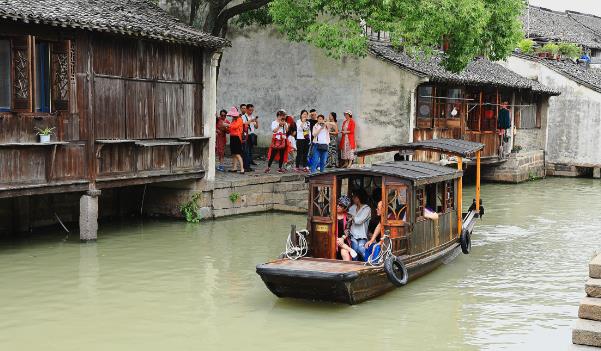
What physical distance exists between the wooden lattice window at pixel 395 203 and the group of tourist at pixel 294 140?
8155 millimetres

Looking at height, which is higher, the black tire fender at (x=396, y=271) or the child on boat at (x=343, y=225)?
the child on boat at (x=343, y=225)

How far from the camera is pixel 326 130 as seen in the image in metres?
21.0

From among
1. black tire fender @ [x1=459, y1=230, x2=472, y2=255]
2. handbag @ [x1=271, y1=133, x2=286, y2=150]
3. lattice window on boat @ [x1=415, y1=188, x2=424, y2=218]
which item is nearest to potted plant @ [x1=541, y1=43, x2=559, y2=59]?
handbag @ [x1=271, y1=133, x2=286, y2=150]

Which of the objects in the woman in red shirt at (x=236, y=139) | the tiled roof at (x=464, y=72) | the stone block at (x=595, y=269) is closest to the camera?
the stone block at (x=595, y=269)

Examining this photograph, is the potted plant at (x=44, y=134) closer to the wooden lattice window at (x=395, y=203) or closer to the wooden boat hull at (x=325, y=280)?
the wooden boat hull at (x=325, y=280)

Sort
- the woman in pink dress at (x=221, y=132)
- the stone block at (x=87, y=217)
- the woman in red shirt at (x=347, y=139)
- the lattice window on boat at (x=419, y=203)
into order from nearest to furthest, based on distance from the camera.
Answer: the lattice window on boat at (x=419, y=203) < the stone block at (x=87, y=217) < the woman in pink dress at (x=221, y=132) < the woman in red shirt at (x=347, y=139)

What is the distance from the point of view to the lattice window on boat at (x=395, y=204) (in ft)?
41.7

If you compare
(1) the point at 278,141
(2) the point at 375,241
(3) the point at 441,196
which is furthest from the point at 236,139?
(2) the point at 375,241

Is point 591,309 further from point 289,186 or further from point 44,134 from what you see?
point 289,186

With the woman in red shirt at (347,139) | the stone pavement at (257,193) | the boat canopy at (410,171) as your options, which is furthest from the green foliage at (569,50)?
the boat canopy at (410,171)

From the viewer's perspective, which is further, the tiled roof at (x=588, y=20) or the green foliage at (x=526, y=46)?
the tiled roof at (x=588, y=20)

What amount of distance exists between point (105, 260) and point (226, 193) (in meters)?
5.13

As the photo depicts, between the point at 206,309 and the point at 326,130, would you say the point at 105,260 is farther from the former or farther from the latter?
the point at 326,130

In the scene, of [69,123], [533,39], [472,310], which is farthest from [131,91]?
[533,39]
